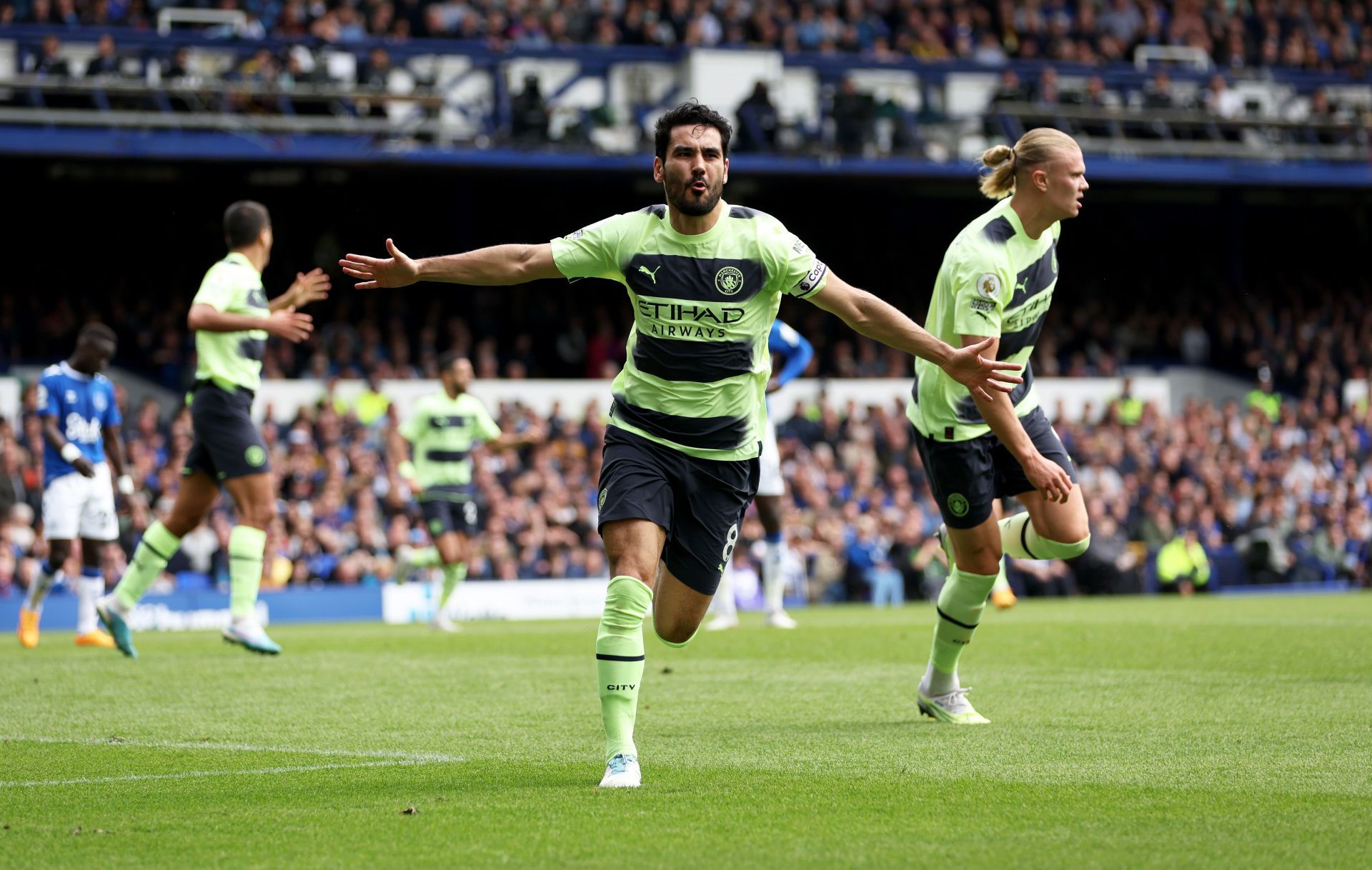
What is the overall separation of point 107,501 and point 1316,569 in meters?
19.5

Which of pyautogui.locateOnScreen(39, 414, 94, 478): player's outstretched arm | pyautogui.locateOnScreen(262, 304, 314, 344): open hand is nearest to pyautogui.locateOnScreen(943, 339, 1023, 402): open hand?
pyautogui.locateOnScreen(262, 304, 314, 344): open hand

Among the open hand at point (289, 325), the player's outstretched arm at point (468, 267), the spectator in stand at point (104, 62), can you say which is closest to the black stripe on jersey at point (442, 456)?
the open hand at point (289, 325)

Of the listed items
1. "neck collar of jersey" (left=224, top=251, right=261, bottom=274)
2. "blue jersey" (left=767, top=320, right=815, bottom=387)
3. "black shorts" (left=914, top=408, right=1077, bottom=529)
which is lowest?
"blue jersey" (left=767, top=320, right=815, bottom=387)

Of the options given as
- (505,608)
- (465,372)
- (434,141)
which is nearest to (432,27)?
(434,141)

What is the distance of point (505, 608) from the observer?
69.4 ft

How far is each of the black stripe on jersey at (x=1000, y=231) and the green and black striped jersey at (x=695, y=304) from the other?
1589mm

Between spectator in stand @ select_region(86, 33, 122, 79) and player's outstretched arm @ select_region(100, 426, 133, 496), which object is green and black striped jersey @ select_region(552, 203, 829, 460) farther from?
spectator in stand @ select_region(86, 33, 122, 79)

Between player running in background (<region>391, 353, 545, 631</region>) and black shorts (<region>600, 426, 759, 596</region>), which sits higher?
black shorts (<region>600, 426, 759, 596</region>)

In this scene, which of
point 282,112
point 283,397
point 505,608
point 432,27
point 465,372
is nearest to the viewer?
point 465,372

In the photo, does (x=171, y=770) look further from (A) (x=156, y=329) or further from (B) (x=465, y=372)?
(A) (x=156, y=329)

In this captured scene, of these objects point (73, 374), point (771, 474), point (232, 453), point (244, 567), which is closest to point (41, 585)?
point (73, 374)

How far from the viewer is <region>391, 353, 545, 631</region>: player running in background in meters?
16.0

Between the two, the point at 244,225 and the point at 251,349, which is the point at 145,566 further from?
the point at 244,225

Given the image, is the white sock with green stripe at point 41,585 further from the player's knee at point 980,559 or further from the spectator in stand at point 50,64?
the spectator in stand at point 50,64
